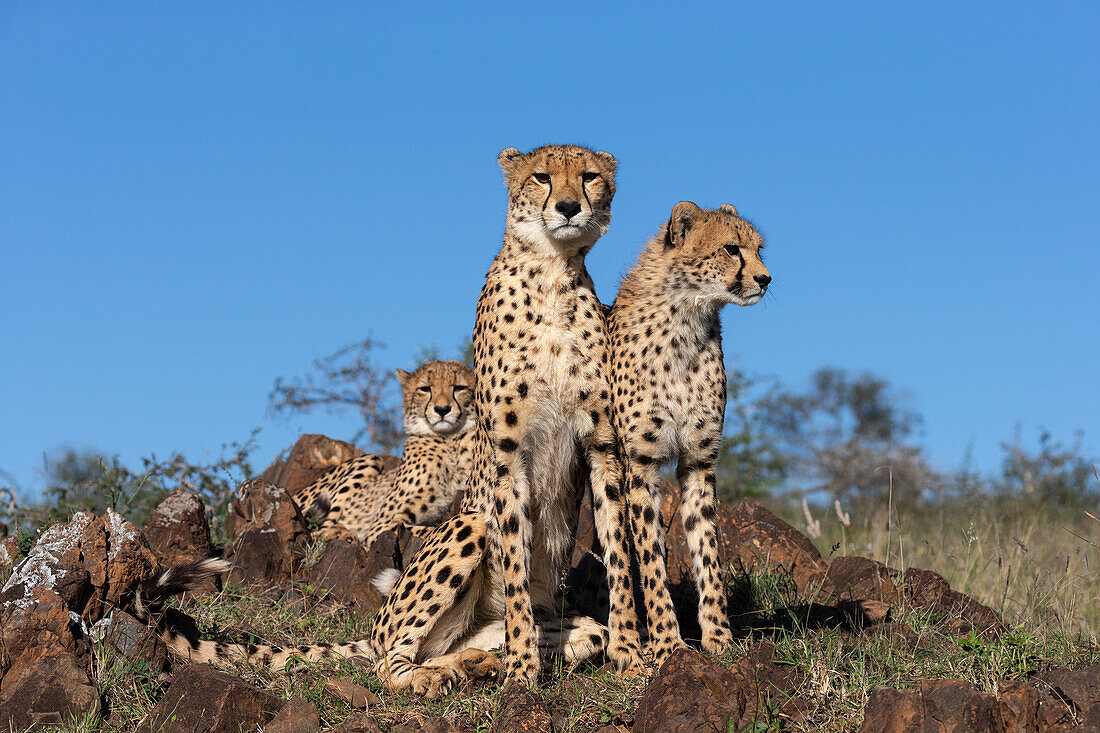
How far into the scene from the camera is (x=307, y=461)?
8141 millimetres

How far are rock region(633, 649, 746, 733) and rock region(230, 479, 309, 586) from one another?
9.49ft

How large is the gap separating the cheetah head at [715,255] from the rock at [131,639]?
8.19 ft

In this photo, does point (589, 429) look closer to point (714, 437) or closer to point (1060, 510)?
point (714, 437)

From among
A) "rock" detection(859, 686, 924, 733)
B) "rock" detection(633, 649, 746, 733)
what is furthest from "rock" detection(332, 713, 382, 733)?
"rock" detection(859, 686, 924, 733)

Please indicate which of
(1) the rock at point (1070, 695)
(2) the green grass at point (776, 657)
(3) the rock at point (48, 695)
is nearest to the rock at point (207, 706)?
(2) the green grass at point (776, 657)

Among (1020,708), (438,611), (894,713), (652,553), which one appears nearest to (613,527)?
(652,553)

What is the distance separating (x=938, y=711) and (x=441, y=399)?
13.9ft

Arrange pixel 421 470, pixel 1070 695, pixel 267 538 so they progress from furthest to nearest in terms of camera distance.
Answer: pixel 421 470 → pixel 267 538 → pixel 1070 695

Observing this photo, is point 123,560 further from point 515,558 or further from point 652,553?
point 652,553

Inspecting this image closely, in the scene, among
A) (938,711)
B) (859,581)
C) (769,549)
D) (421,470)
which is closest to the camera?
(938,711)

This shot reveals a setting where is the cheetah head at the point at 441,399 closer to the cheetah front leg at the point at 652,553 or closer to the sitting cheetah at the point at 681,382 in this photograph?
the sitting cheetah at the point at 681,382

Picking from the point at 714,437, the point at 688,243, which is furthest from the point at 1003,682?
the point at 688,243

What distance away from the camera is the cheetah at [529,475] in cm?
410

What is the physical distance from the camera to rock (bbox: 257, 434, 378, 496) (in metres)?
8.02
